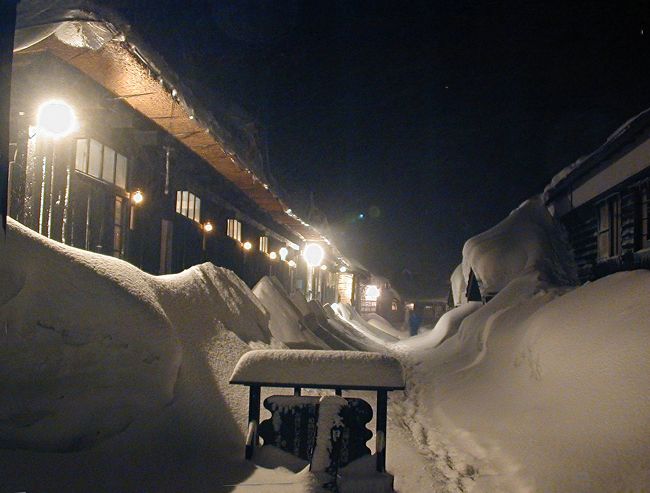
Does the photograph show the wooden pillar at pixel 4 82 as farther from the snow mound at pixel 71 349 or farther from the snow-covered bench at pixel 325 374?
the snow-covered bench at pixel 325 374

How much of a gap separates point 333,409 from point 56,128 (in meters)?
5.22

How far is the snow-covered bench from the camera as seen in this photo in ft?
13.7

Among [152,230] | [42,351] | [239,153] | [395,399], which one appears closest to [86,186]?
[152,230]

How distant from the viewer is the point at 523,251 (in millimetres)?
17328

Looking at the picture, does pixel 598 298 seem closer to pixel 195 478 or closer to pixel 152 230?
pixel 195 478

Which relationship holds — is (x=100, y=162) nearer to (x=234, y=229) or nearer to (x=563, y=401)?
(x=563, y=401)

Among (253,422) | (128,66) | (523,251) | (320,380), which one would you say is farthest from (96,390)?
(523,251)

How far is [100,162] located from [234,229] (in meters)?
7.42

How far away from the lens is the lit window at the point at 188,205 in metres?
11.1

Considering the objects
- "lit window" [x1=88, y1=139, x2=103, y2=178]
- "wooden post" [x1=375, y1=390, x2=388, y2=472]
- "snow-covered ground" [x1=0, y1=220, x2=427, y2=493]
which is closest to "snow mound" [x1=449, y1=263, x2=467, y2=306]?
"lit window" [x1=88, y1=139, x2=103, y2=178]

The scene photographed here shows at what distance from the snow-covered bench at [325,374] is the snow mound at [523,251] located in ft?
A: 40.7

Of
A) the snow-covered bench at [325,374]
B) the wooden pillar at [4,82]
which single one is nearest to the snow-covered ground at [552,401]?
the snow-covered bench at [325,374]

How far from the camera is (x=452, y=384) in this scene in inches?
360

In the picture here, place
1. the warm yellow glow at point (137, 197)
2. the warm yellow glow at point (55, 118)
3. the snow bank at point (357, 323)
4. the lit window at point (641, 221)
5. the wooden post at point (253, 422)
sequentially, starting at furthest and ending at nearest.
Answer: the snow bank at point (357, 323) < the lit window at point (641, 221) < the warm yellow glow at point (137, 197) < the warm yellow glow at point (55, 118) < the wooden post at point (253, 422)
